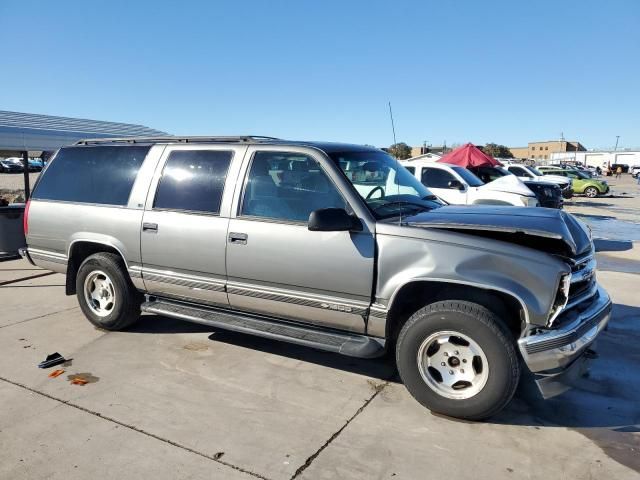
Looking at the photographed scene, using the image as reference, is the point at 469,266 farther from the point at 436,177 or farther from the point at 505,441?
the point at 436,177

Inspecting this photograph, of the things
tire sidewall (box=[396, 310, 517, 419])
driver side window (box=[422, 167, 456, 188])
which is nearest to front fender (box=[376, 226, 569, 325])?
tire sidewall (box=[396, 310, 517, 419])

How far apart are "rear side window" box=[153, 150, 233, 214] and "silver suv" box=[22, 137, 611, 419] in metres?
0.01

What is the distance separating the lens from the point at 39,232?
5.46 m

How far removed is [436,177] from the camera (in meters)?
11.8

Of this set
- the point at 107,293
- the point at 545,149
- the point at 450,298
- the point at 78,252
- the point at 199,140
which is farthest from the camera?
the point at 545,149

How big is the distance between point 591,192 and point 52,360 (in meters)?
29.8

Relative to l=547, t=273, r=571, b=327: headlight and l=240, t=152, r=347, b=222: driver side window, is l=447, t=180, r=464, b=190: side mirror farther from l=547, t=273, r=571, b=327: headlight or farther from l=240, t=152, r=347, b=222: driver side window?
l=547, t=273, r=571, b=327: headlight

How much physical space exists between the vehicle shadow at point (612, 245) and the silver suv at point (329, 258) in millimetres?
7738

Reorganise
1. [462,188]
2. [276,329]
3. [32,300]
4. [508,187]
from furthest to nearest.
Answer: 1. [508,187]
2. [462,188]
3. [32,300]
4. [276,329]

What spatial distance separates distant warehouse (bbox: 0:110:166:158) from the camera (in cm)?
1038

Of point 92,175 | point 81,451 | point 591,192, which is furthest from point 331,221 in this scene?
point 591,192

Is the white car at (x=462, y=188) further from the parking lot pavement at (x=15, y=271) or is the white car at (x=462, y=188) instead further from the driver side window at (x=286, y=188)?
the parking lot pavement at (x=15, y=271)

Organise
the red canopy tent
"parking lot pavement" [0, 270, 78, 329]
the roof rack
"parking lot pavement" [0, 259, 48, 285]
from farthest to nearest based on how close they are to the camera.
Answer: the red canopy tent < "parking lot pavement" [0, 259, 48, 285] < "parking lot pavement" [0, 270, 78, 329] < the roof rack

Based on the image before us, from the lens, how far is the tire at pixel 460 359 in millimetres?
3287
